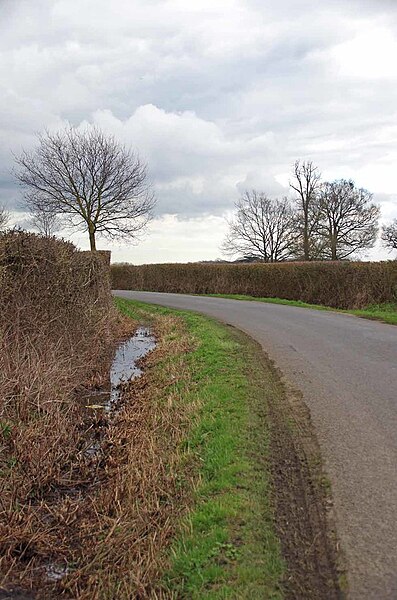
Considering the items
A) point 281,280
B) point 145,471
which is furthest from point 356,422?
point 281,280

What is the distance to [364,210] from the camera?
162 feet

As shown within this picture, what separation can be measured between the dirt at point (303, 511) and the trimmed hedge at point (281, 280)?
17.2 metres

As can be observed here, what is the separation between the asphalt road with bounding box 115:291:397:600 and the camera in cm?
360

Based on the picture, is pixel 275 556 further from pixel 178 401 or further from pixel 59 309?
pixel 59 309

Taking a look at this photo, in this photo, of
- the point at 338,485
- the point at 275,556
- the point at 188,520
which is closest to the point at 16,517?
the point at 188,520

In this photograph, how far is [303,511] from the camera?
4.25 m

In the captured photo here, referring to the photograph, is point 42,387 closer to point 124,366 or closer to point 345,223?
point 124,366

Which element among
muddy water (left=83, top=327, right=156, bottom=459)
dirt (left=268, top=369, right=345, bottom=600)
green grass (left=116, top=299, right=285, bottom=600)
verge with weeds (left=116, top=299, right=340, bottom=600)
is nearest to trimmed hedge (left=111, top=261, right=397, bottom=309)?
muddy water (left=83, top=327, right=156, bottom=459)

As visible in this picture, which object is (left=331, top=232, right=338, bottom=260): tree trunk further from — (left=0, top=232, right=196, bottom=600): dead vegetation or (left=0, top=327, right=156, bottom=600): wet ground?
(left=0, top=232, right=196, bottom=600): dead vegetation

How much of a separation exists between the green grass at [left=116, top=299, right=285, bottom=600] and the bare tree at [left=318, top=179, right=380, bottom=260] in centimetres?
4149

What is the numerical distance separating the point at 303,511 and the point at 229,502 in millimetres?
596

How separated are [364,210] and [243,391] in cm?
4512

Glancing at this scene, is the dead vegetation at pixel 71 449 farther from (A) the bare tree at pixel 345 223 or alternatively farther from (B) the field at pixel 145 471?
(A) the bare tree at pixel 345 223

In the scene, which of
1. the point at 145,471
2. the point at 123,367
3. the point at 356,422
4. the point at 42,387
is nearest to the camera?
the point at 145,471
